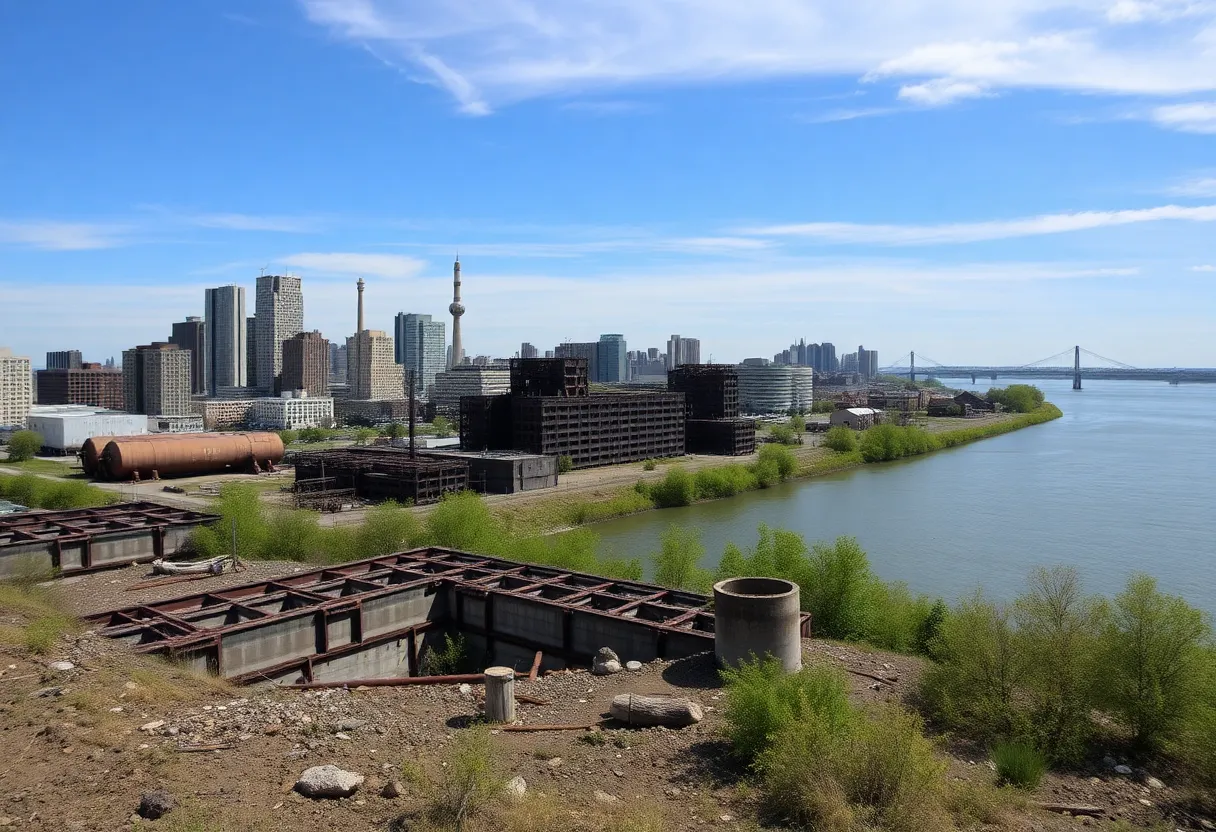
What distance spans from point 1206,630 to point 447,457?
39.7m

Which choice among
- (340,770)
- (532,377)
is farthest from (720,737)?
(532,377)

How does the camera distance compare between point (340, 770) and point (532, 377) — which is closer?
point (340, 770)

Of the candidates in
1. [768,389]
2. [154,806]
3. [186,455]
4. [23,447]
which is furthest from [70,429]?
[768,389]

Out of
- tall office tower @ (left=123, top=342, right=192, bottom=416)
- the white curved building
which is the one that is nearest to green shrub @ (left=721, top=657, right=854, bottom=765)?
tall office tower @ (left=123, top=342, right=192, bottom=416)

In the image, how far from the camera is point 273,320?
516ft

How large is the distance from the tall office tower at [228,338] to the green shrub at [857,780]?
540 ft

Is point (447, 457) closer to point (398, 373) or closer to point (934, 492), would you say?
point (934, 492)

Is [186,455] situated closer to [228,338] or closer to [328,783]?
[328,783]

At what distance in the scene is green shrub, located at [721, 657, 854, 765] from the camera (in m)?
7.73

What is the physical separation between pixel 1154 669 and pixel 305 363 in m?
130

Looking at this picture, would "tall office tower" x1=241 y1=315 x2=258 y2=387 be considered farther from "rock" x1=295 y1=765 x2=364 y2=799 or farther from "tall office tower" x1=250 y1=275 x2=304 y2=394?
"rock" x1=295 y1=765 x2=364 y2=799

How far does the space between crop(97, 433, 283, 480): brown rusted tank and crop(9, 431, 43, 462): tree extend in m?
15.3

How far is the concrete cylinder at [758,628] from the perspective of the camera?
10383 mm

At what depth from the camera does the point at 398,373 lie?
14200cm
